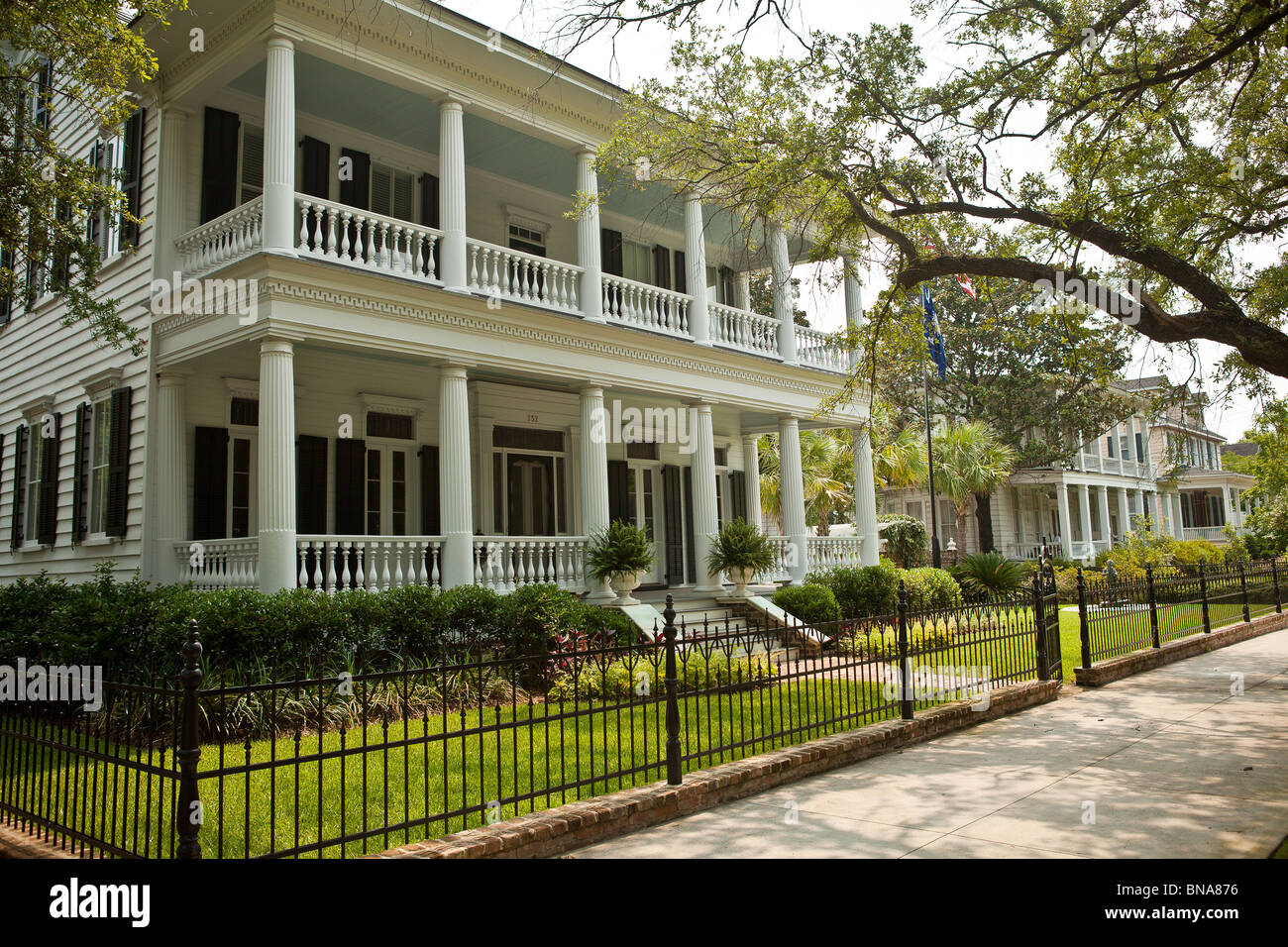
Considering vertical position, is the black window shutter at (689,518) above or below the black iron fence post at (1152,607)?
above

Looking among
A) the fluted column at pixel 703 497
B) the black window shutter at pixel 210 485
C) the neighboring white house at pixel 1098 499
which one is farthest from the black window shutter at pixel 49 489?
the neighboring white house at pixel 1098 499

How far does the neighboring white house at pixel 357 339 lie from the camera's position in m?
12.3

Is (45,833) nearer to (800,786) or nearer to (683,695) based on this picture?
(683,695)

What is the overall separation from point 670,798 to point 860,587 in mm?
12416

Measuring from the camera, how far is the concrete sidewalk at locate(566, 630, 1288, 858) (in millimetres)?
5492

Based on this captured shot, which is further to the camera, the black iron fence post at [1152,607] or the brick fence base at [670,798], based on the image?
the black iron fence post at [1152,607]

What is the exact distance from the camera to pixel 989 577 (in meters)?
24.7

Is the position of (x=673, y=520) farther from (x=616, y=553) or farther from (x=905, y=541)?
(x=905, y=541)

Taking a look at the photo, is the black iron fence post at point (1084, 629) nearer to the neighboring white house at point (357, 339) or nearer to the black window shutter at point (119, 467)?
the neighboring white house at point (357, 339)

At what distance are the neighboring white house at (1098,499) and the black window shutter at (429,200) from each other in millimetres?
29221

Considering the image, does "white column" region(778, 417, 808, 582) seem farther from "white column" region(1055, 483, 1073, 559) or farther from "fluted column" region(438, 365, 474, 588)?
"white column" region(1055, 483, 1073, 559)

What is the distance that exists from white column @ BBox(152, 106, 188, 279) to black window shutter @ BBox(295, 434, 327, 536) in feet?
10.3

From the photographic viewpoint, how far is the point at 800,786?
722 cm
